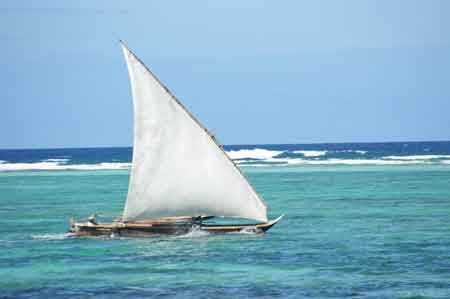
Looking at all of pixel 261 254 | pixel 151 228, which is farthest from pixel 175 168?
pixel 261 254

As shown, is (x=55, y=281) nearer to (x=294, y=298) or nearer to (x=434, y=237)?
(x=294, y=298)

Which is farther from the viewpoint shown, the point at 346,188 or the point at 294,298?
the point at 346,188

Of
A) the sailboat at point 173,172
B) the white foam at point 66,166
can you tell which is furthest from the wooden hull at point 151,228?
the white foam at point 66,166

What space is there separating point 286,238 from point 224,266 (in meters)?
6.34

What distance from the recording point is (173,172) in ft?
111

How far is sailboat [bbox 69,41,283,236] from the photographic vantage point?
33.0m

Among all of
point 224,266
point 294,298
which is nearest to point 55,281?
point 224,266

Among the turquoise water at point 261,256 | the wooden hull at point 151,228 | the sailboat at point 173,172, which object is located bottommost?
the turquoise water at point 261,256

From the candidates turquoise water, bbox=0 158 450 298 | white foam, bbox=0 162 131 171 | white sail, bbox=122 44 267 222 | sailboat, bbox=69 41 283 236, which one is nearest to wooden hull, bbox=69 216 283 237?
sailboat, bbox=69 41 283 236

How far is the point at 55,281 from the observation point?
86.7 ft

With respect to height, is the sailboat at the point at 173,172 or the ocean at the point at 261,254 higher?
the sailboat at the point at 173,172

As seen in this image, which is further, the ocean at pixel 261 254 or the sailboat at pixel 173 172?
the sailboat at pixel 173 172

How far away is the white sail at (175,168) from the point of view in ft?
108

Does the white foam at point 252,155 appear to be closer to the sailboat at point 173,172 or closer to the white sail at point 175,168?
the sailboat at point 173,172
